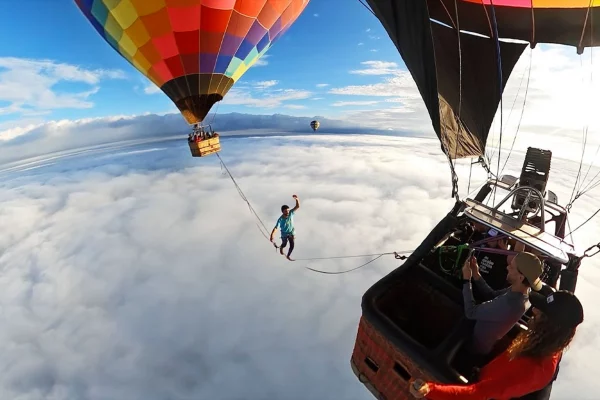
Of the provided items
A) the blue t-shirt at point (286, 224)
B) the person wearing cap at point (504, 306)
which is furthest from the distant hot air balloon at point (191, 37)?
the person wearing cap at point (504, 306)

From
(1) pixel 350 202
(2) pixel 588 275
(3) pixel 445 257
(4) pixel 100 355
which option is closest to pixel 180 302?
(4) pixel 100 355

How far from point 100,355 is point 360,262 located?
7115 cm

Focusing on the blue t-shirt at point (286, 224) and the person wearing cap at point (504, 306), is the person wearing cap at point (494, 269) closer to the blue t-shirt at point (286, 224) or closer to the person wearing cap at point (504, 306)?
the person wearing cap at point (504, 306)

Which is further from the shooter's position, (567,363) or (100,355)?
(100,355)

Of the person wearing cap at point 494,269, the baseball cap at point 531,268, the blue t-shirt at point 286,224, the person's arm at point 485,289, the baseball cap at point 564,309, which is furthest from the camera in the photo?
the blue t-shirt at point 286,224

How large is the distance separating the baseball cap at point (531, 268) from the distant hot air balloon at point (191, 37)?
982 centimetres

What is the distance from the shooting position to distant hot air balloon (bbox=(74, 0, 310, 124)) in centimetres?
873

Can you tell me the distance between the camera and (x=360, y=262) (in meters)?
77.3

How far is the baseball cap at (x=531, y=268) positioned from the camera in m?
1.90

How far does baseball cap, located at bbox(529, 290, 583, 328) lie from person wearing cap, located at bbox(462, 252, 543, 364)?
0.57 ft

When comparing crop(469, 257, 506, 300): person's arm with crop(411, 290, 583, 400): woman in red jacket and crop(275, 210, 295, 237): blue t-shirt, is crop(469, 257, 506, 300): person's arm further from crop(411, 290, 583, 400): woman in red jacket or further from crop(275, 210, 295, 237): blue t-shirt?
crop(275, 210, 295, 237): blue t-shirt

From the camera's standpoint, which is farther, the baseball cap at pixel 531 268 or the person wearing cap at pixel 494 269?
the person wearing cap at pixel 494 269

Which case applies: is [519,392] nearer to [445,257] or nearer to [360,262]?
[445,257]

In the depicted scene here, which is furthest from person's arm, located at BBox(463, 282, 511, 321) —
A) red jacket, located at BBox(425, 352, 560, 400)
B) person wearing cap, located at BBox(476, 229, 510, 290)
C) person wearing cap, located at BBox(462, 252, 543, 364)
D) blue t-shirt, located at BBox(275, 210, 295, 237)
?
blue t-shirt, located at BBox(275, 210, 295, 237)
